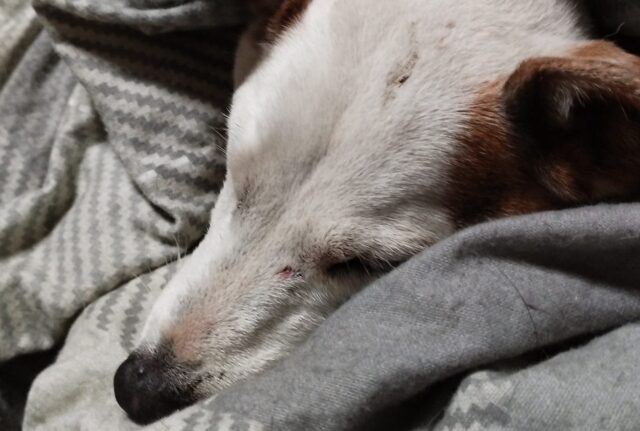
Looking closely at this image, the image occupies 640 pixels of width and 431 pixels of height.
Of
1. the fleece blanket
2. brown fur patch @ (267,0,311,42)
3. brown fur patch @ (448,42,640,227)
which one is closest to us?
the fleece blanket

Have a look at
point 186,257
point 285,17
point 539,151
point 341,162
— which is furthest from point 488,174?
point 186,257

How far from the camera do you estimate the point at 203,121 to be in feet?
4.21

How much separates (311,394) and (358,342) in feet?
0.27

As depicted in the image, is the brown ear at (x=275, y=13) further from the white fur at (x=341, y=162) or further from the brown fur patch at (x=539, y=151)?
the brown fur patch at (x=539, y=151)

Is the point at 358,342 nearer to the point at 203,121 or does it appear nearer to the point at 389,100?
the point at 389,100

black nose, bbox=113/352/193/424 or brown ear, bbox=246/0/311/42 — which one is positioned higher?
brown ear, bbox=246/0/311/42

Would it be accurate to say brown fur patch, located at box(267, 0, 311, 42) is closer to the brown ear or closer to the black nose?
the brown ear

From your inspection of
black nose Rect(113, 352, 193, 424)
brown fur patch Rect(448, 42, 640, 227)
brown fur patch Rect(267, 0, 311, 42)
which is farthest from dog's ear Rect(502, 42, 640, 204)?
black nose Rect(113, 352, 193, 424)

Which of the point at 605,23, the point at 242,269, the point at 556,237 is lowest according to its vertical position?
the point at 242,269

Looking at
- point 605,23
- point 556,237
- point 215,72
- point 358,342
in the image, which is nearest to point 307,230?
point 358,342

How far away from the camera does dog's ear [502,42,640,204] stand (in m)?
0.91

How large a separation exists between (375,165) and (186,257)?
41 cm

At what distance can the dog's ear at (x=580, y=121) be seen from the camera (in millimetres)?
906

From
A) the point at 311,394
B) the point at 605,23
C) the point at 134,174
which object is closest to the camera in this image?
the point at 311,394
